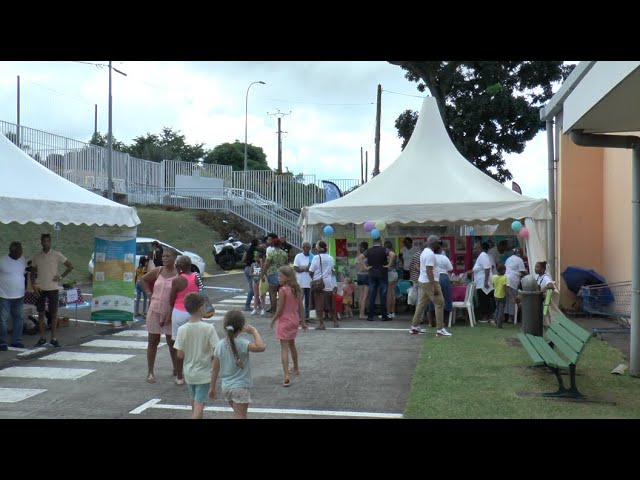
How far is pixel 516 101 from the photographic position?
1160 inches

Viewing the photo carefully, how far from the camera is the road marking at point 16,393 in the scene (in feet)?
24.4

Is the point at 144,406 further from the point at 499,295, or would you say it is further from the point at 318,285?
the point at 499,295

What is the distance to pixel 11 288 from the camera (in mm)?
9859

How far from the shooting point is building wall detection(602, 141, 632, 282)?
13.3 metres

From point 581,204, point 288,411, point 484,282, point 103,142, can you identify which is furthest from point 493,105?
point 103,142

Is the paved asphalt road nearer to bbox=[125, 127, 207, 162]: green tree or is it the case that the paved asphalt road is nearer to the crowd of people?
the crowd of people

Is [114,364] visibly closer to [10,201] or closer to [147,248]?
[10,201]

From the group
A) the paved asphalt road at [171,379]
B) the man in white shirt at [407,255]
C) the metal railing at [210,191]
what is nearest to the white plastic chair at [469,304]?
the paved asphalt road at [171,379]

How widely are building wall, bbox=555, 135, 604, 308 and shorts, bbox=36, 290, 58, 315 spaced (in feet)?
38.6

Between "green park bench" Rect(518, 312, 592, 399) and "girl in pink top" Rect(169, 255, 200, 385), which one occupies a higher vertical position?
"girl in pink top" Rect(169, 255, 200, 385)

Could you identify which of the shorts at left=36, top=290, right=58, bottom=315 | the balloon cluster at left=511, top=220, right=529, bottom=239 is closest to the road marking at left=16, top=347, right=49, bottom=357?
the shorts at left=36, top=290, right=58, bottom=315

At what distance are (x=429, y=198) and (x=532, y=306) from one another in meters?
5.26

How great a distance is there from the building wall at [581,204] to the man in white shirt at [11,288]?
12.3 metres

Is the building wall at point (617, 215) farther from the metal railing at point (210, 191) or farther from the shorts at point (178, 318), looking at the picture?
the metal railing at point (210, 191)
